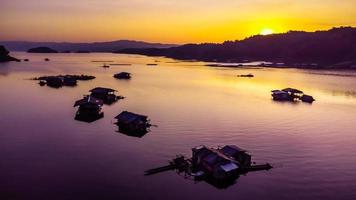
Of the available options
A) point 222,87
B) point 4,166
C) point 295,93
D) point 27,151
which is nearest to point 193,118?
point 27,151

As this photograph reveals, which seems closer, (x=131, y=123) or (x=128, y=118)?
(x=131, y=123)

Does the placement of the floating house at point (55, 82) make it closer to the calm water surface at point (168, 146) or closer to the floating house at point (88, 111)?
the calm water surface at point (168, 146)

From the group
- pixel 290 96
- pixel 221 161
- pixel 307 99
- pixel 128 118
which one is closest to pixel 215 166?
pixel 221 161

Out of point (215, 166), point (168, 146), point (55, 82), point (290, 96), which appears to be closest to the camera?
point (215, 166)

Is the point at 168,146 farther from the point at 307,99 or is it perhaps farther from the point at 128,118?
the point at 307,99

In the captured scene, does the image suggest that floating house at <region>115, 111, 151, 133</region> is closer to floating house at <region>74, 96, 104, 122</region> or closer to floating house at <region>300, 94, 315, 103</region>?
floating house at <region>74, 96, 104, 122</region>

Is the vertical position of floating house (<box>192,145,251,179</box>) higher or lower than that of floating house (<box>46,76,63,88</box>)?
higher

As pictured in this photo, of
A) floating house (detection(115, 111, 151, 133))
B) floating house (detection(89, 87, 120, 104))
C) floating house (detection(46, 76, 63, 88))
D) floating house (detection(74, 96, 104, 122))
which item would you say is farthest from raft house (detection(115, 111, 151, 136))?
floating house (detection(46, 76, 63, 88))

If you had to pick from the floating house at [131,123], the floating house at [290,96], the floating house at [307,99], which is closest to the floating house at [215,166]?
the floating house at [131,123]
